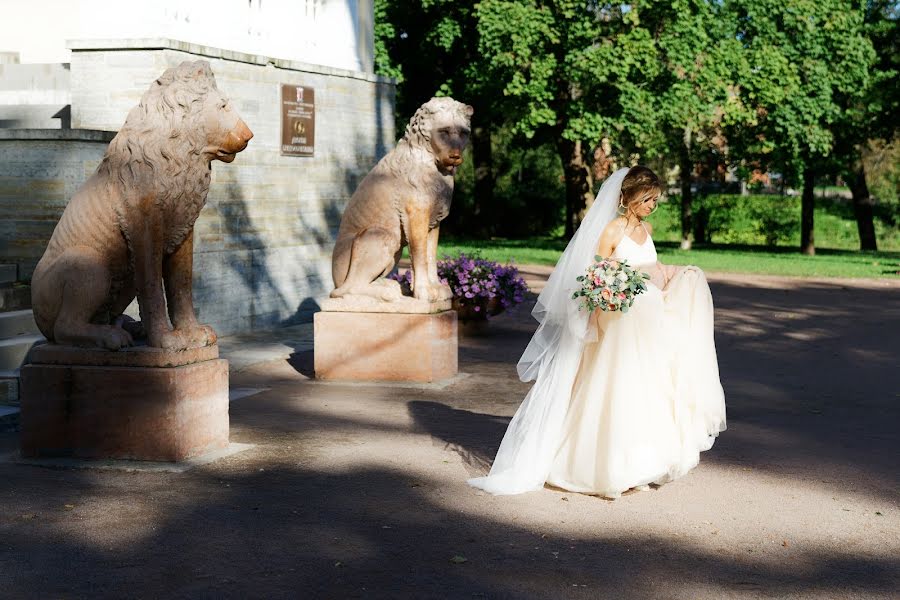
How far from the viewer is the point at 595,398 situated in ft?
21.5

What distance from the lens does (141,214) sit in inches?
273

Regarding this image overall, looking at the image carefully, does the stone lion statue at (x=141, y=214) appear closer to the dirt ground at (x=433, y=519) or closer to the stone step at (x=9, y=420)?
the dirt ground at (x=433, y=519)

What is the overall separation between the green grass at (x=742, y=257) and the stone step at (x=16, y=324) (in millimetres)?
13127

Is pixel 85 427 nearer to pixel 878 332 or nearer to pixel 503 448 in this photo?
pixel 503 448

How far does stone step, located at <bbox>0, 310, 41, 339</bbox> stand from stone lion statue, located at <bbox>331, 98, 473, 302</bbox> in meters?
2.70

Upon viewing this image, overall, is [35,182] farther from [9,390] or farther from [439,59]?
[439,59]

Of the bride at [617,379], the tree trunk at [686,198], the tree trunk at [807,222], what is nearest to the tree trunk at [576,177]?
the tree trunk at [686,198]

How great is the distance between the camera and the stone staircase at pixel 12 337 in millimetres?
8688

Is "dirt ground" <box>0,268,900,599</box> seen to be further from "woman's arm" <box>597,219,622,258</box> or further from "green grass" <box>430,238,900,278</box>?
"green grass" <box>430,238,900,278</box>

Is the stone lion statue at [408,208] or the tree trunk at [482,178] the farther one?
the tree trunk at [482,178]

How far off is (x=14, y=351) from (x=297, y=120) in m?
6.14

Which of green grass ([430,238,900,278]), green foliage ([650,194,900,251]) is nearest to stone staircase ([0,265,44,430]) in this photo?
green grass ([430,238,900,278])

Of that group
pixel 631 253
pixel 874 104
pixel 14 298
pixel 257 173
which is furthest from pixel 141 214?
pixel 874 104

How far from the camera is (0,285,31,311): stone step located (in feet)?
32.1
